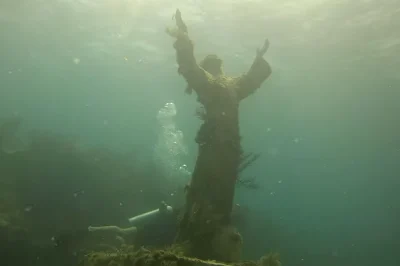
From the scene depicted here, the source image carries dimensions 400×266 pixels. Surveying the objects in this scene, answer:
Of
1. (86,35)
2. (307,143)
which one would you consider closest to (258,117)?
(307,143)

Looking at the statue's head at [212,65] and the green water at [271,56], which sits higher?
the green water at [271,56]

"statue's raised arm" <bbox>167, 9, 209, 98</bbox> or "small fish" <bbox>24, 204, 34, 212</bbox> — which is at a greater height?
"statue's raised arm" <bbox>167, 9, 209, 98</bbox>

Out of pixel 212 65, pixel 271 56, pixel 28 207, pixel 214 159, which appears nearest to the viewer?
pixel 214 159

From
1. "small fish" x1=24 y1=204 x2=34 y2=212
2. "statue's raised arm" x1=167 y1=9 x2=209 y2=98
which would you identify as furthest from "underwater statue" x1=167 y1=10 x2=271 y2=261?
"small fish" x1=24 y1=204 x2=34 y2=212

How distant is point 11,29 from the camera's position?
3953 cm

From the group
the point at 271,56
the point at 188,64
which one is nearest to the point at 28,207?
the point at 188,64

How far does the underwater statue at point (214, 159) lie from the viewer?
29.3ft

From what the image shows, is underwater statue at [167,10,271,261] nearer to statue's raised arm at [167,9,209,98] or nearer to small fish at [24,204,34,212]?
statue's raised arm at [167,9,209,98]

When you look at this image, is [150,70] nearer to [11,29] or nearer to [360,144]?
[11,29]

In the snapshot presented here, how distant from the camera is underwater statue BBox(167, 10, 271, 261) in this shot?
895cm

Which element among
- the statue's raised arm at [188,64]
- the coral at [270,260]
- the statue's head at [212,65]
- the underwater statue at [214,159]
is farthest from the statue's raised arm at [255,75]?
the coral at [270,260]

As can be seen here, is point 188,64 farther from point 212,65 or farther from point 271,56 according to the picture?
point 271,56

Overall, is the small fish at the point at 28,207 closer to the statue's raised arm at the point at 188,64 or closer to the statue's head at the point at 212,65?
the statue's raised arm at the point at 188,64

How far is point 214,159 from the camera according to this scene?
32.6 feet
